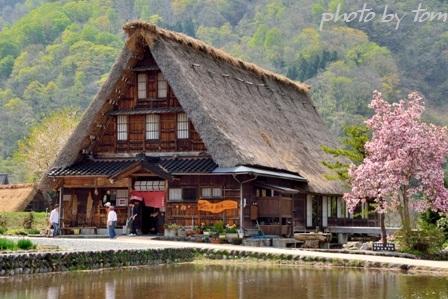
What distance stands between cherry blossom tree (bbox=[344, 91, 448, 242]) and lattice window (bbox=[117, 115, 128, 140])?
37.0 ft

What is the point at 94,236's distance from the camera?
3450 cm


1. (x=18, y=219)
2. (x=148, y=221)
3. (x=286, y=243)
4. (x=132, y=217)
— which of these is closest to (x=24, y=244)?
(x=132, y=217)

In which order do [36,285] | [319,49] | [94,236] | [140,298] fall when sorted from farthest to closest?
1. [319,49]
2. [94,236]
3. [36,285]
4. [140,298]

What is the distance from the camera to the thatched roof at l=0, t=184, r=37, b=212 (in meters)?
50.1

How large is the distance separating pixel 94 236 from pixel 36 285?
15.9 metres

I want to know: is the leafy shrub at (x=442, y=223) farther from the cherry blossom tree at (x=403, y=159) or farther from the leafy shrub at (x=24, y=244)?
the leafy shrub at (x=24, y=244)

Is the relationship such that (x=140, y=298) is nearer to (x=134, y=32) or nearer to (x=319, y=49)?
(x=134, y=32)

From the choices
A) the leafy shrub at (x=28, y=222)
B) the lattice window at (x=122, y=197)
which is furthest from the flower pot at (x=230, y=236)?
the leafy shrub at (x=28, y=222)

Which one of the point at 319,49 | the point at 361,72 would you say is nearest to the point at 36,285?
the point at 361,72

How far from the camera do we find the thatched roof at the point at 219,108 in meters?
33.6

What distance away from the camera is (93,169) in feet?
Result: 118

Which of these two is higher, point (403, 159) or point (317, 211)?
point (403, 159)

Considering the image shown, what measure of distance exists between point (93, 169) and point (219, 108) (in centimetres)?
612

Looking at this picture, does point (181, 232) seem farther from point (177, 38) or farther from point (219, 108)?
point (177, 38)
